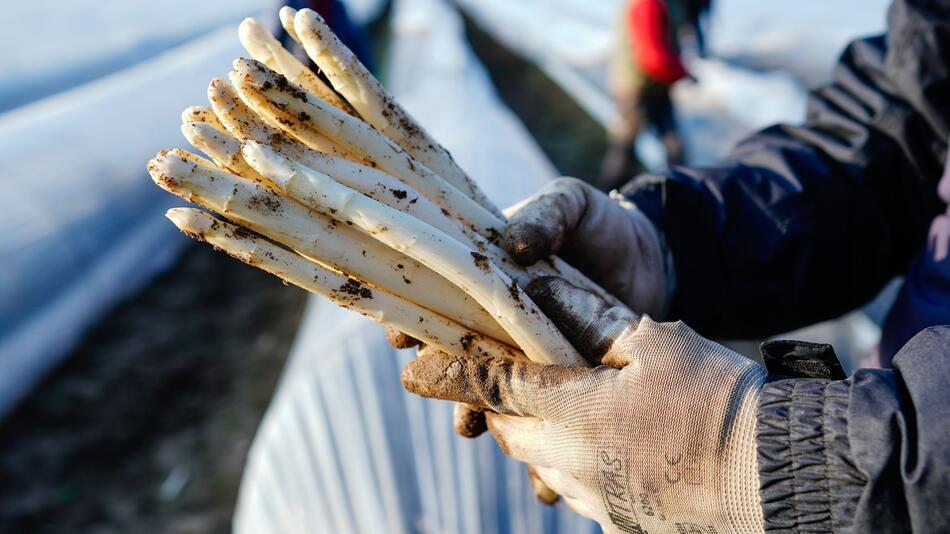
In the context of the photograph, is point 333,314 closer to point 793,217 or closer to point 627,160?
point 793,217

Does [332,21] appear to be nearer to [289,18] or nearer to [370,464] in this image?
[370,464]

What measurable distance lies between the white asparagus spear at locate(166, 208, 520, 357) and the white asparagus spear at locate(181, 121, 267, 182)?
8cm

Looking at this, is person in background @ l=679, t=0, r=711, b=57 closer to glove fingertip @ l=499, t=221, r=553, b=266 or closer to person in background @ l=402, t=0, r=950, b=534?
person in background @ l=402, t=0, r=950, b=534

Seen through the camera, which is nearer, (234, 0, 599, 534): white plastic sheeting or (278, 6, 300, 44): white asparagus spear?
(278, 6, 300, 44): white asparagus spear

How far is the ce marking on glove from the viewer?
2.32 ft

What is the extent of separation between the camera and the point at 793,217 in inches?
43.0

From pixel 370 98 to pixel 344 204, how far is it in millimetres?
207

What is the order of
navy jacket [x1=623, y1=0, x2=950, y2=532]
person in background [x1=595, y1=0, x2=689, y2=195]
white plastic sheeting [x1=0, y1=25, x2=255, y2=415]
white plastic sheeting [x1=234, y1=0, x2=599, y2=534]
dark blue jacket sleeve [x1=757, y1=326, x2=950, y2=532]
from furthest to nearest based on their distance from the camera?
person in background [x1=595, y1=0, x2=689, y2=195] < white plastic sheeting [x1=0, y1=25, x2=255, y2=415] < white plastic sheeting [x1=234, y1=0, x2=599, y2=534] < navy jacket [x1=623, y1=0, x2=950, y2=532] < dark blue jacket sleeve [x1=757, y1=326, x2=950, y2=532]

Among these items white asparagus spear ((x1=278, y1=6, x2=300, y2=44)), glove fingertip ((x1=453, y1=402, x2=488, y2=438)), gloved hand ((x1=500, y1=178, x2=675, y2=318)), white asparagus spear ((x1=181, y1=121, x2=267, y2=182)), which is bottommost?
glove fingertip ((x1=453, y1=402, x2=488, y2=438))

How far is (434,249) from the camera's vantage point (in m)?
0.79

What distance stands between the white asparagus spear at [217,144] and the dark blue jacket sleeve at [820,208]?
705 millimetres

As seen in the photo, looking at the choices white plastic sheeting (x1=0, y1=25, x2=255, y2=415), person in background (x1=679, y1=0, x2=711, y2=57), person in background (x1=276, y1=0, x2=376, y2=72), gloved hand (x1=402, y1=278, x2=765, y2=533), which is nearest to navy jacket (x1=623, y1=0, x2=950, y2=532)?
gloved hand (x1=402, y1=278, x2=765, y2=533)

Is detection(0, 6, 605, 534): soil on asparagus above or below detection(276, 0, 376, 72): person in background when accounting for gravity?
below

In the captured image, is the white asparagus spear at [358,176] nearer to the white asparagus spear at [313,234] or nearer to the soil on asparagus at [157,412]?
the white asparagus spear at [313,234]
